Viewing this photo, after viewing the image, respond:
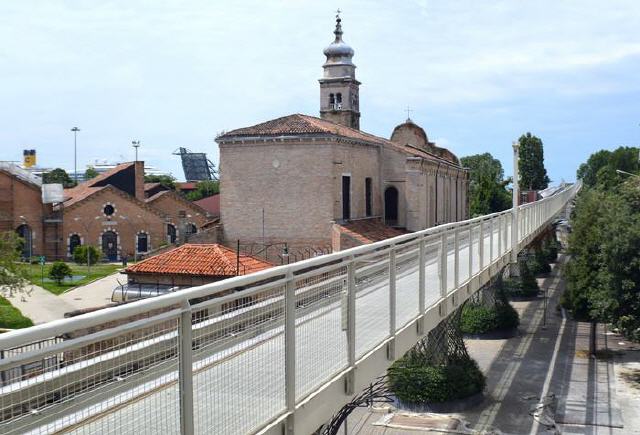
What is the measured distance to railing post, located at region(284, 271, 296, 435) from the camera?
556cm

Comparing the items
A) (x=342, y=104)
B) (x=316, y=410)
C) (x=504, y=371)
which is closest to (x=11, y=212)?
(x=342, y=104)

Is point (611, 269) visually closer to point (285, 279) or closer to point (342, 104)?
point (285, 279)

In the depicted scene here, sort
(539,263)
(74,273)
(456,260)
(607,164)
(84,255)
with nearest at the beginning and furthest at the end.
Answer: (456,260) < (74,273) < (84,255) < (539,263) < (607,164)

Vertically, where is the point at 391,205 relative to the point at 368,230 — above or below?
above

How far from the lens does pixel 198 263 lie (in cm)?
2352

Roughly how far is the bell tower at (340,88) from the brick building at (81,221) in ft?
Answer: 42.0

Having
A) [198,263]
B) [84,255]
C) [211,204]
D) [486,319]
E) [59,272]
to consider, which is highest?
[211,204]

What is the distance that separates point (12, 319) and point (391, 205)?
18.9m

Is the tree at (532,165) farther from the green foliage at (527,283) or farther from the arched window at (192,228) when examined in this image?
the arched window at (192,228)

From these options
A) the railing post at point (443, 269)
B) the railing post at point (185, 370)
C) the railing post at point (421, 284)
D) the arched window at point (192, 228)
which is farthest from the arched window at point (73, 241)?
the railing post at point (185, 370)

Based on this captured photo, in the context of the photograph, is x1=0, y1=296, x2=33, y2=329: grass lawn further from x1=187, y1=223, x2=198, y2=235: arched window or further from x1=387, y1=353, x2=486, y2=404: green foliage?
x1=187, y1=223, x2=198, y2=235: arched window

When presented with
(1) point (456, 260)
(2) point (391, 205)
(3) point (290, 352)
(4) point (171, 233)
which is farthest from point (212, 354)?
(4) point (171, 233)

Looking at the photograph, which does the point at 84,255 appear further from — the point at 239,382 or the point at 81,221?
the point at 239,382

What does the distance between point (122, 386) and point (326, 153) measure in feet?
88.0
